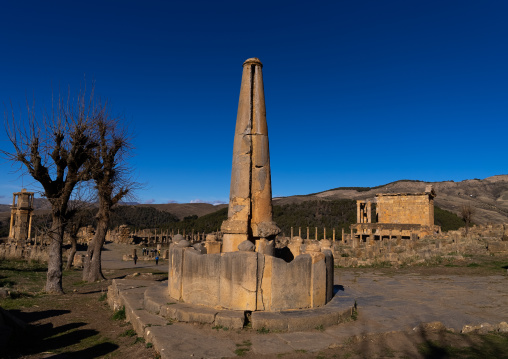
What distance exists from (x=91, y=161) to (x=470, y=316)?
1306 centimetres

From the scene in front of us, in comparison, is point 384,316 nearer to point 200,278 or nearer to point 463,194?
point 200,278

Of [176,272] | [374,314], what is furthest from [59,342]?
[374,314]

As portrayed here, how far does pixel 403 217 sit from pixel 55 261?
33609 millimetres

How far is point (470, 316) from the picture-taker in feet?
24.1

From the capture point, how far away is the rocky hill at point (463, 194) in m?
73.4

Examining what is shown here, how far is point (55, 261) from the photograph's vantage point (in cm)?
1158

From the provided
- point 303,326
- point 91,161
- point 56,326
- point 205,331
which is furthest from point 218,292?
point 91,161

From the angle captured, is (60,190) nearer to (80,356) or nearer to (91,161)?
(91,161)

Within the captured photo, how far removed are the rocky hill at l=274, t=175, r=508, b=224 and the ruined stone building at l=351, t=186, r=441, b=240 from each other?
37916 millimetres

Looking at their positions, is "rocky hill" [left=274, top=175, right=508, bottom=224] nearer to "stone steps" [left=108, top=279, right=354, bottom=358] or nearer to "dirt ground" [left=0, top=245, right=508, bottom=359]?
"dirt ground" [left=0, top=245, right=508, bottom=359]

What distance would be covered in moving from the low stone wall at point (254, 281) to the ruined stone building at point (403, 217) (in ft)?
93.6

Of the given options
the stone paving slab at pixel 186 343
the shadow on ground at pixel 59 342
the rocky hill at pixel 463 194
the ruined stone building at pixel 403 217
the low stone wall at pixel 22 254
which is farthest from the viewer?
the rocky hill at pixel 463 194

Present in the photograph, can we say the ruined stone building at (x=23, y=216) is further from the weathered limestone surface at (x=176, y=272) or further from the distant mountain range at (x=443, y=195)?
the distant mountain range at (x=443, y=195)

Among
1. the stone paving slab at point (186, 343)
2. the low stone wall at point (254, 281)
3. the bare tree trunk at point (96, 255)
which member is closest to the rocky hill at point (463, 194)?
the bare tree trunk at point (96, 255)
